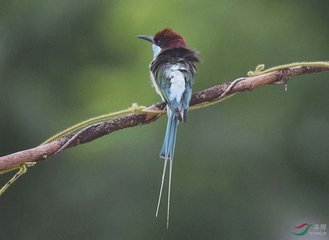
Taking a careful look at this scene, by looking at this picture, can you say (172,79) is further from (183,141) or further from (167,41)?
(183,141)

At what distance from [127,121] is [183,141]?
29.3 inches

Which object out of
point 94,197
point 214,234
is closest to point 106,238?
point 94,197

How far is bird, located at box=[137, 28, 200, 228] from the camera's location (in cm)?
165

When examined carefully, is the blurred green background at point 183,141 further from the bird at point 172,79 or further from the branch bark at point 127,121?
the branch bark at point 127,121

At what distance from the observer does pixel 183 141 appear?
2314 millimetres

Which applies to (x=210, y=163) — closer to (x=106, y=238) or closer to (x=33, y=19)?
(x=106, y=238)

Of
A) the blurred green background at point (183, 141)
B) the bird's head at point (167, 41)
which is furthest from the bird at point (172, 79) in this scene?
the blurred green background at point (183, 141)

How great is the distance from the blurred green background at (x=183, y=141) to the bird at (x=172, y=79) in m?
0.39

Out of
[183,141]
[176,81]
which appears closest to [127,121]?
[176,81]

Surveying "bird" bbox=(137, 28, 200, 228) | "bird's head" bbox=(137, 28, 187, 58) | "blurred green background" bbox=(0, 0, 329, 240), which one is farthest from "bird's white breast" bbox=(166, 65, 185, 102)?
"blurred green background" bbox=(0, 0, 329, 240)

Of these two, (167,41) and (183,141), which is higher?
(167,41)

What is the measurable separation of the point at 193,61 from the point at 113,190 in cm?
68

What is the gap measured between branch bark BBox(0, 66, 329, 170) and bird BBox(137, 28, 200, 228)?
0.03 metres

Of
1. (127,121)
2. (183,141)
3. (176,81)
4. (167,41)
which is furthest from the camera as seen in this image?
(183,141)
